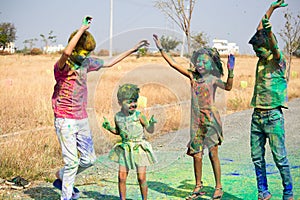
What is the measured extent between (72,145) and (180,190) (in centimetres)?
142

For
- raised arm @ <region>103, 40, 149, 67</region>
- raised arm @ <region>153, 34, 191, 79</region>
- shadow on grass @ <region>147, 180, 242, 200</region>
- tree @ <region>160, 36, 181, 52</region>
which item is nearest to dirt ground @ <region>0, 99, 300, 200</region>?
shadow on grass @ <region>147, 180, 242, 200</region>

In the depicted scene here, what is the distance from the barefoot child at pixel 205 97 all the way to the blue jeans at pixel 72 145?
38.4 inches

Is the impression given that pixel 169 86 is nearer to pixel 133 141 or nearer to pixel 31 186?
pixel 133 141

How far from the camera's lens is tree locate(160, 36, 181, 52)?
13.4 feet

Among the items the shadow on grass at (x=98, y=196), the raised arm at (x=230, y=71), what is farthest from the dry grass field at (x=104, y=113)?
the shadow on grass at (x=98, y=196)

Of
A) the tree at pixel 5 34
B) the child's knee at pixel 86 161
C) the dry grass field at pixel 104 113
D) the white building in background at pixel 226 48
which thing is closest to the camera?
the dry grass field at pixel 104 113

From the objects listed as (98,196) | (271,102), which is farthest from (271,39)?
(98,196)

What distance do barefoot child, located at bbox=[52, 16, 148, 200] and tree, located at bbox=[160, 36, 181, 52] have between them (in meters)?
0.18

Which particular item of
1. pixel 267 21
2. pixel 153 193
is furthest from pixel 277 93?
pixel 153 193

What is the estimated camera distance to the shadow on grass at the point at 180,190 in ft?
15.0

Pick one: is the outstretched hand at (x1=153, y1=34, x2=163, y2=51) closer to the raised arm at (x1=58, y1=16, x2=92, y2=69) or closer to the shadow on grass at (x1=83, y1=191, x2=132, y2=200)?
the raised arm at (x1=58, y1=16, x2=92, y2=69)

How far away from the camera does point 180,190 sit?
478cm

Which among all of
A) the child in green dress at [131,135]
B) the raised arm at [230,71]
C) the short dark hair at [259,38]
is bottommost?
the child in green dress at [131,135]

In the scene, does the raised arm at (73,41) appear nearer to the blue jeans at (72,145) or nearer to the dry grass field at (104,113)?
the dry grass field at (104,113)
